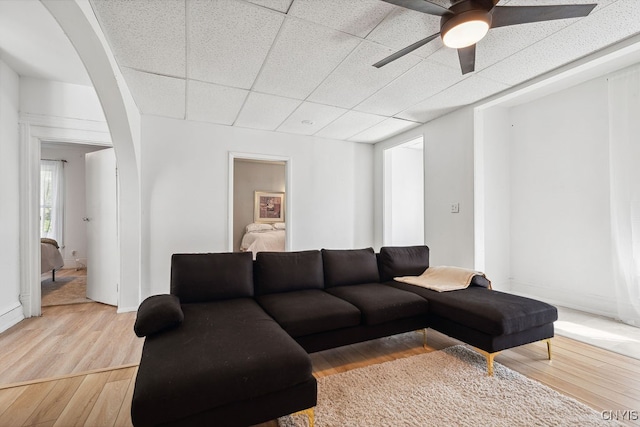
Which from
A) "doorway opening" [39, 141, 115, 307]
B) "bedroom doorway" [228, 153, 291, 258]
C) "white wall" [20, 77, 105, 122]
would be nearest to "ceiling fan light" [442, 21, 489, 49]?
"white wall" [20, 77, 105, 122]

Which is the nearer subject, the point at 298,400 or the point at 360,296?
the point at 298,400

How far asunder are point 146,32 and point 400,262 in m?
3.12

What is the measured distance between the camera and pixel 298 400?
1.46 meters

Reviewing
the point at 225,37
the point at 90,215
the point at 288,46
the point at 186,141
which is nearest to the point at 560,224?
the point at 288,46

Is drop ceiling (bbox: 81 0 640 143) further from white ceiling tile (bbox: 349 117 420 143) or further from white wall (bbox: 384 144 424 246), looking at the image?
white wall (bbox: 384 144 424 246)

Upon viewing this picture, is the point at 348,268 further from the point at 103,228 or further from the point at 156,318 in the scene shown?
the point at 103,228

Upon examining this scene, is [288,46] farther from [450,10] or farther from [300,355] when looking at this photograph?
[300,355]

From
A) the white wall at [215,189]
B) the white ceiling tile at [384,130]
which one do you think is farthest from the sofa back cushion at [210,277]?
the white ceiling tile at [384,130]

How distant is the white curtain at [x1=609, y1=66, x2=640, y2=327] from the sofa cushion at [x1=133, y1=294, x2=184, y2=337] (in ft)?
13.9

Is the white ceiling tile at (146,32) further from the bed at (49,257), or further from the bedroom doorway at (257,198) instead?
the bedroom doorway at (257,198)

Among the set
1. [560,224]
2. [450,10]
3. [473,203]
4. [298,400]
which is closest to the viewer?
[298,400]

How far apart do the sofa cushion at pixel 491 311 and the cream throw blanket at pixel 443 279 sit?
160 mm

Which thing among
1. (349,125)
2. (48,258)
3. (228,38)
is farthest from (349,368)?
(48,258)

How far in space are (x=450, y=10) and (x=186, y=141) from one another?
354 centimetres
